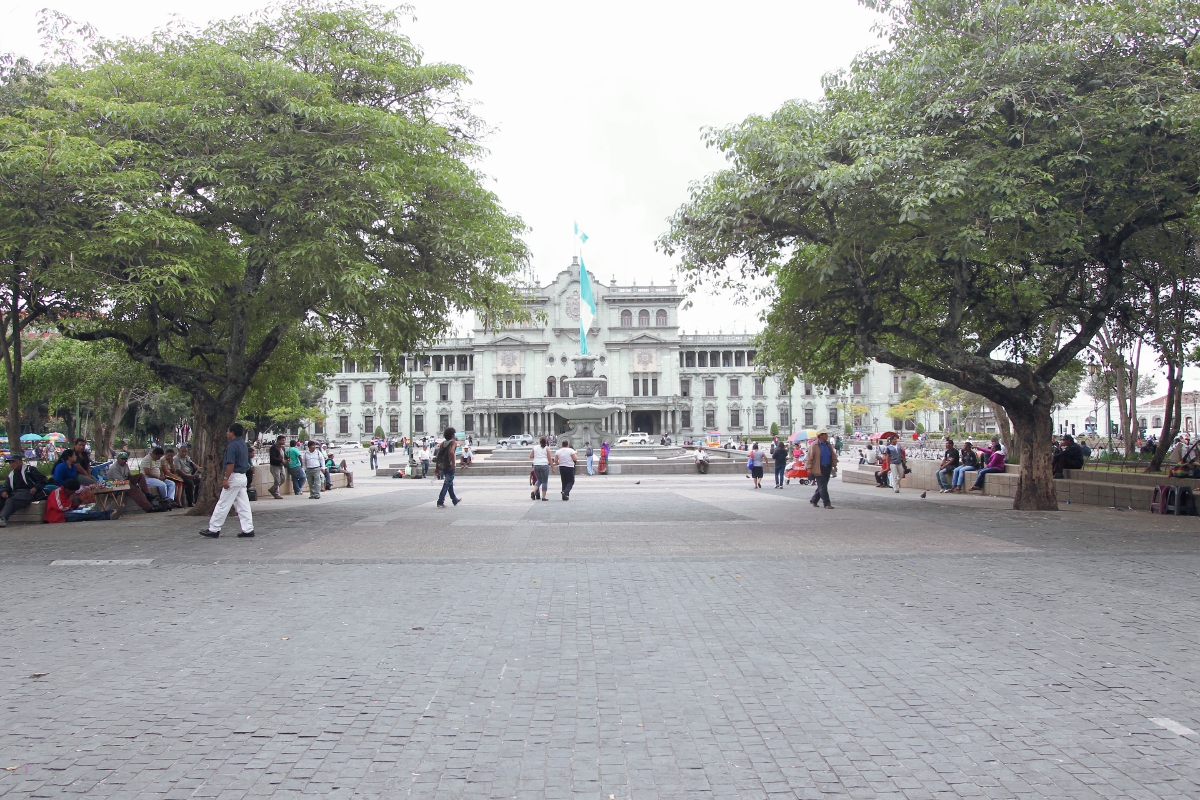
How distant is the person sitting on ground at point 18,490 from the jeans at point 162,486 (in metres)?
1.95

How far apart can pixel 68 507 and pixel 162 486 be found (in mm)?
2010

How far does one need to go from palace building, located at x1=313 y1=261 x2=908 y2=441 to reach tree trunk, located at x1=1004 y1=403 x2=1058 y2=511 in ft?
228

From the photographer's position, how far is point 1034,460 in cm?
1540

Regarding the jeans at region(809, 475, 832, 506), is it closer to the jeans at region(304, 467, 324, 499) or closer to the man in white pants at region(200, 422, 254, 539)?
the man in white pants at region(200, 422, 254, 539)

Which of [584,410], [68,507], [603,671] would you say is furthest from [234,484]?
[584,410]

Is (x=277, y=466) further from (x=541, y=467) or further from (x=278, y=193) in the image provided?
(x=278, y=193)

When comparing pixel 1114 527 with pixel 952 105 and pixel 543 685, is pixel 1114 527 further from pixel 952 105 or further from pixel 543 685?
pixel 543 685

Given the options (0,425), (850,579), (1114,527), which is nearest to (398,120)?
(850,579)

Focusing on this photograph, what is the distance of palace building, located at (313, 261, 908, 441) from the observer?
87438mm

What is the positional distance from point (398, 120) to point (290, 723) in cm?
1042

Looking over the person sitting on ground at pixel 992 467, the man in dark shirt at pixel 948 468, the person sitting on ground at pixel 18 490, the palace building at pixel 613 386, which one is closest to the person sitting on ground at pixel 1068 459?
the person sitting on ground at pixel 992 467

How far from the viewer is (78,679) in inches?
205

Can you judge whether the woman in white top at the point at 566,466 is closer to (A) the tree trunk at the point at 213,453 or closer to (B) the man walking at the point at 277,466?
(A) the tree trunk at the point at 213,453

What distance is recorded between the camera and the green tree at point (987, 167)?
38.3ft
